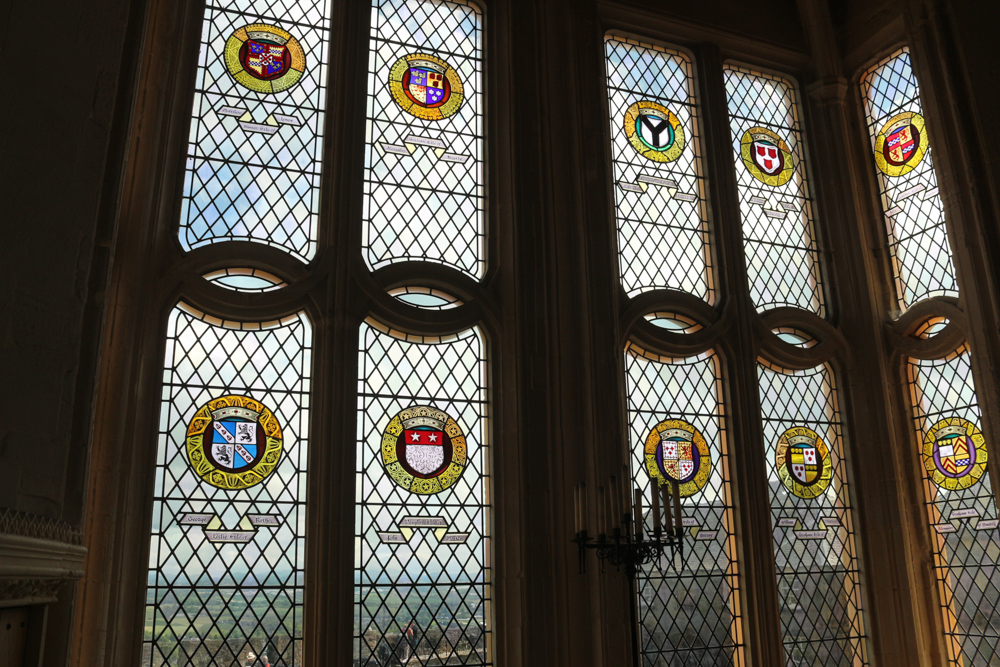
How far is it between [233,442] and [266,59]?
275 centimetres

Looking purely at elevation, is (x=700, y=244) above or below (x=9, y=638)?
above

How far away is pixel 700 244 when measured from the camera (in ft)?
22.9

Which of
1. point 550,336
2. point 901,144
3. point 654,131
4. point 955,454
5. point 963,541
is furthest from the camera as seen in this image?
point 901,144

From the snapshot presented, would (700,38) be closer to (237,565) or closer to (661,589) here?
(661,589)

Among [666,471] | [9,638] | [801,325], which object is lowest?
[9,638]

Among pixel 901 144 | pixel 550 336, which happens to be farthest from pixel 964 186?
pixel 550 336

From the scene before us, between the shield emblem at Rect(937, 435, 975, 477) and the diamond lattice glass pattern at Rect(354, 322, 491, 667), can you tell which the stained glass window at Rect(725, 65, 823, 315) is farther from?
the diamond lattice glass pattern at Rect(354, 322, 491, 667)

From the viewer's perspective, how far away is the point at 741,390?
6.54 meters

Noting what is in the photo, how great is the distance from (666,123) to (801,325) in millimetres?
2022

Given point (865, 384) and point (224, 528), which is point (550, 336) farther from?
point (865, 384)

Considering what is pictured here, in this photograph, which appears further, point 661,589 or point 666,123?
point 666,123

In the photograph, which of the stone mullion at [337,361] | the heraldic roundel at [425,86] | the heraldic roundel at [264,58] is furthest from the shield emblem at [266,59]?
the heraldic roundel at [425,86]

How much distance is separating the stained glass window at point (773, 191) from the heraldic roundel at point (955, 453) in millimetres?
1352

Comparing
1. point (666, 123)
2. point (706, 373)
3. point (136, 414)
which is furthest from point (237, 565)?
point (666, 123)
